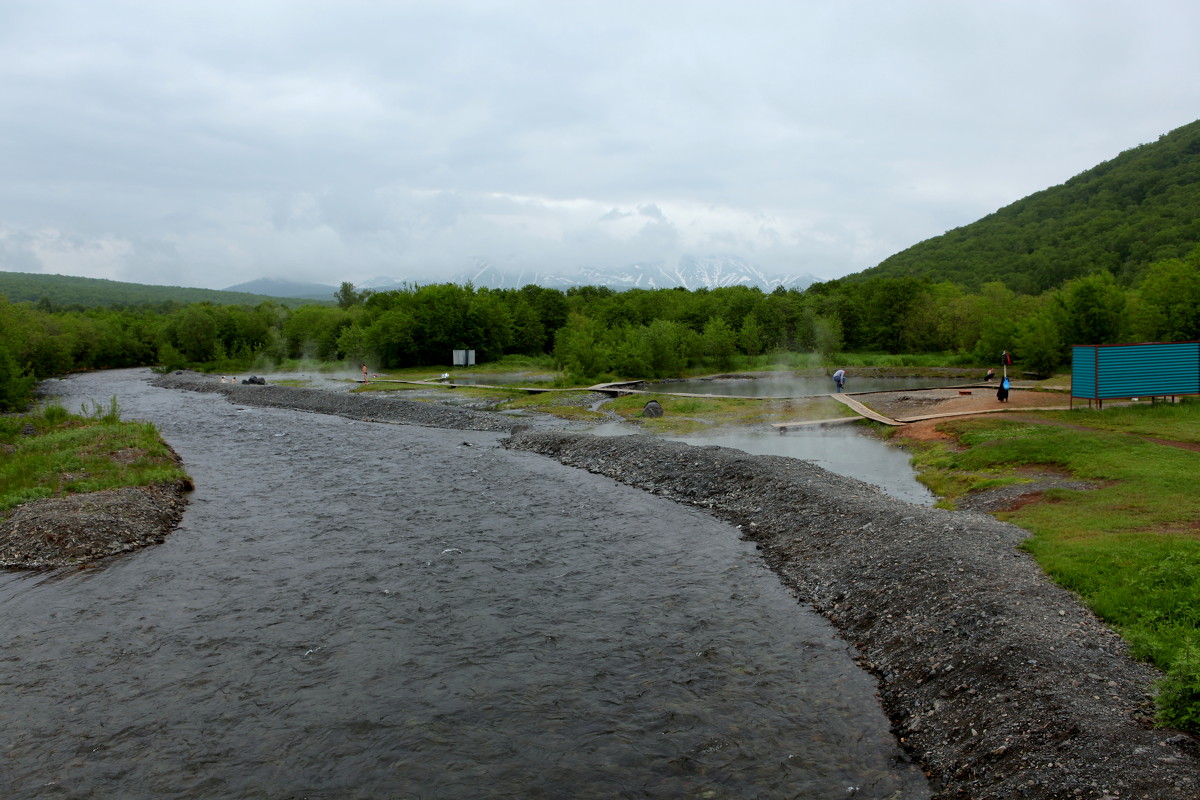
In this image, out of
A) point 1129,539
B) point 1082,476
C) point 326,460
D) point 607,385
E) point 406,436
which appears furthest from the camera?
point 607,385

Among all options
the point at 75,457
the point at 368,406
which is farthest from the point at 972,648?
the point at 368,406

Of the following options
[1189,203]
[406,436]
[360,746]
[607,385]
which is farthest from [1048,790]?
[1189,203]

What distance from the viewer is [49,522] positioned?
21.6 m

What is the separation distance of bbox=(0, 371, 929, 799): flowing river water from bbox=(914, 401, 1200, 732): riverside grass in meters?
4.90

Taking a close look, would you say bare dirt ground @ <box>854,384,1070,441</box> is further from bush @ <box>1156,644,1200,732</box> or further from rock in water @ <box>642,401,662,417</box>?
bush @ <box>1156,644,1200,732</box>

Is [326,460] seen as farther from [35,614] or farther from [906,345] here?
[906,345]

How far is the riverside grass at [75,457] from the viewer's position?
25.8m

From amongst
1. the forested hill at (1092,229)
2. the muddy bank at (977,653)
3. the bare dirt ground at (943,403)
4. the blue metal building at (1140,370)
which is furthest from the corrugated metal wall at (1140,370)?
the forested hill at (1092,229)

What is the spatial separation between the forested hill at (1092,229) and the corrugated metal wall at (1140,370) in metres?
93.5

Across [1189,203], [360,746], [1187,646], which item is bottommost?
[360,746]

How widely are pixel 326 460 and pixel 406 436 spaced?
896cm

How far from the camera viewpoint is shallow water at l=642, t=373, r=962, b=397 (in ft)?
215

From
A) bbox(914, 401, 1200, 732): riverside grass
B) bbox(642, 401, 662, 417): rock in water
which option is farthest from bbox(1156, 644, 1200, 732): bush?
bbox(642, 401, 662, 417): rock in water

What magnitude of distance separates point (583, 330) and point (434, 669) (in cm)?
6993
